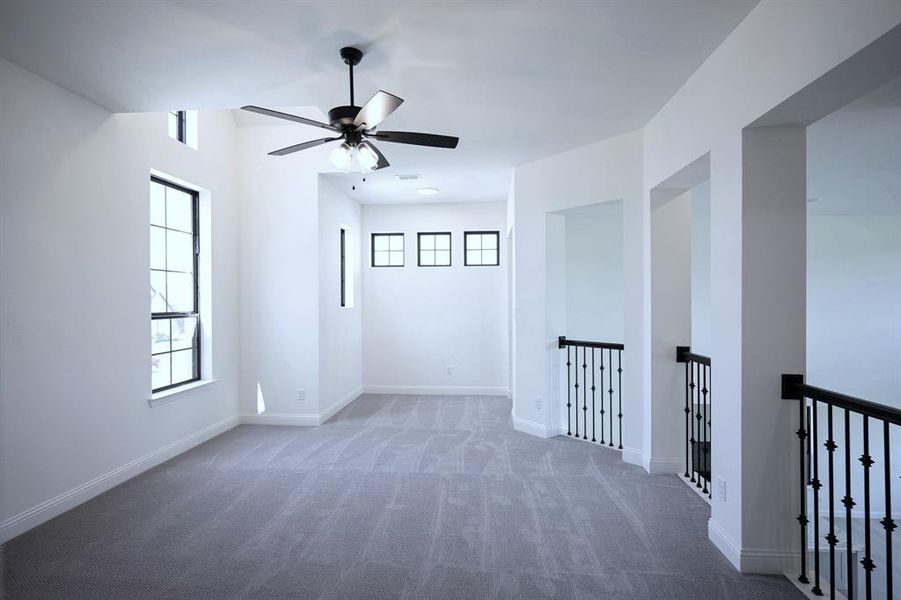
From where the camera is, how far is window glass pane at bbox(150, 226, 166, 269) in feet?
13.9

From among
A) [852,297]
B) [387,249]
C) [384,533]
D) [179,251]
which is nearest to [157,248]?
[179,251]

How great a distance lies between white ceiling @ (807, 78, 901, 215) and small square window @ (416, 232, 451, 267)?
4515 mm

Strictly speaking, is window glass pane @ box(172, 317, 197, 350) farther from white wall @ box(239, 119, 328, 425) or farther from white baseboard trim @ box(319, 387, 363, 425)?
white baseboard trim @ box(319, 387, 363, 425)

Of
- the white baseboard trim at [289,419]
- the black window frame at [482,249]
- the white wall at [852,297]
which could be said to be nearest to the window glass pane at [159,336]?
the white baseboard trim at [289,419]

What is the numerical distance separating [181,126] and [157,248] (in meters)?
1.27

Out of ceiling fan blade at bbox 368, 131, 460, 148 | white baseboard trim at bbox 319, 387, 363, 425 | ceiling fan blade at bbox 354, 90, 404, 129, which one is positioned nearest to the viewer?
ceiling fan blade at bbox 354, 90, 404, 129

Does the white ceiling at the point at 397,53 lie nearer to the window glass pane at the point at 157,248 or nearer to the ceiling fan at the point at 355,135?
the ceiling fan at the point at 355,135

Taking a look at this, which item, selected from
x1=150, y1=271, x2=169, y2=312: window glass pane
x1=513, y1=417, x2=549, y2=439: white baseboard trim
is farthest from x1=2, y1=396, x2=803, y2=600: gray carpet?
x1=150, y1=271, x2=169, y2=312: window glass pane

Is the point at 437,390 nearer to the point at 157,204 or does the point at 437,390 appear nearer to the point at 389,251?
the point at 389,251

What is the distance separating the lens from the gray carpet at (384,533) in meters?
2.37

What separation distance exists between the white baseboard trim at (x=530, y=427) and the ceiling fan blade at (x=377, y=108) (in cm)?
363

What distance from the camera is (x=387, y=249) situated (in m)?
7.47

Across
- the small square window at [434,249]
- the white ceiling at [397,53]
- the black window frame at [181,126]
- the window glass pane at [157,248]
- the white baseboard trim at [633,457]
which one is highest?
the black window frame at [181,126]

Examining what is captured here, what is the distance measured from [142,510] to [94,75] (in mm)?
2884
